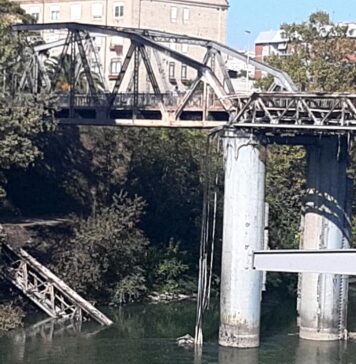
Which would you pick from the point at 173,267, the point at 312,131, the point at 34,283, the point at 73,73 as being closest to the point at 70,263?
the point at 34,283

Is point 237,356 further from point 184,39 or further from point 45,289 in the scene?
point 184,39

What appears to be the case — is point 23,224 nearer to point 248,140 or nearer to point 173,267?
point 173,267

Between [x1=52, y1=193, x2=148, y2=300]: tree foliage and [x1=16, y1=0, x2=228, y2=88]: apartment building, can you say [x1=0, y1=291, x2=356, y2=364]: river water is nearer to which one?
[x1=52, y1=193, x2=148, y2=300]: tree foliage

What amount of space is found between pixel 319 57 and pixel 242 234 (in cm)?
2265

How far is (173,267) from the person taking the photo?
39.2 m

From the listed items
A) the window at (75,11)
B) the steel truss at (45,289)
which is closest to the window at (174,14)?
the window at (75,11)

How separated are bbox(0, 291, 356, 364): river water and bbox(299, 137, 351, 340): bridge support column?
68 cm

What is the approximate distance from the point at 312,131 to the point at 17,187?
19237mm

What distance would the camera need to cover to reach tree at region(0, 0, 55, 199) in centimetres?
3381

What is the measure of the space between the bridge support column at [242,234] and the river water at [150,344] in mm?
713

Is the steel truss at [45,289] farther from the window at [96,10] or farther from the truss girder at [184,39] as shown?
the window at [96,10]

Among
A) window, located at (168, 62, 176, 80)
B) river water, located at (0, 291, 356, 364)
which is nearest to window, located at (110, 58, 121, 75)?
window, located at (168, 62, 176, 80)

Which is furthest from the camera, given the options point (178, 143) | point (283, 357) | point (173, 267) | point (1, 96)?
point (178, 143)

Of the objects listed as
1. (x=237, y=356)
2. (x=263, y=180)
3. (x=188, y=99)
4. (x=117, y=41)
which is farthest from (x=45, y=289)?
(x=117, y=41)
